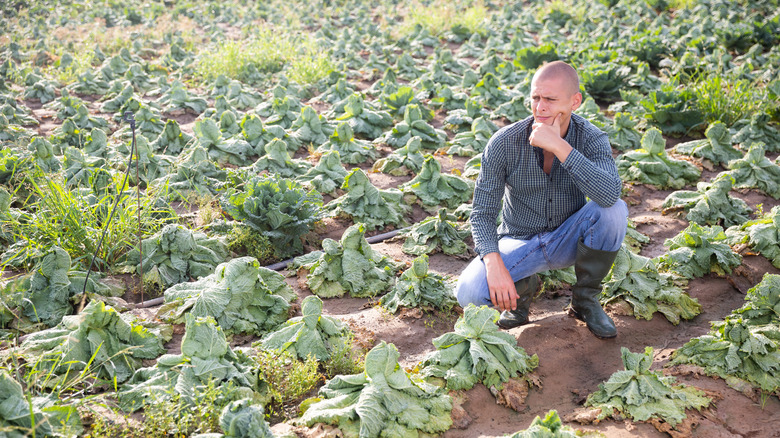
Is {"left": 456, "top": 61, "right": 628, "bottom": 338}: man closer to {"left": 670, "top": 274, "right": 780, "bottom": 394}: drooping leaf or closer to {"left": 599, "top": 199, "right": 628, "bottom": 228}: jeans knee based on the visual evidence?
{"left": 599, "top": 199, "right": 628, "bottom": 228}: jeans knee

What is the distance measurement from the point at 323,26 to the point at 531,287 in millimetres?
9349

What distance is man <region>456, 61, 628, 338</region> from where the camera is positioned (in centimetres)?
310

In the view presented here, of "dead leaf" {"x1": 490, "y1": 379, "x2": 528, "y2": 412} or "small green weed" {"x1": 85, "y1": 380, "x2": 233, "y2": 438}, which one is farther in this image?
"dead leaf" {"x1": 490, "y1": 379, "x2": 528, "y2": 412}

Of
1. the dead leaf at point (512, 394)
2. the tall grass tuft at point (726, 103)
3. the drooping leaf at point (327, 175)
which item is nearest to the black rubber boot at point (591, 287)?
the dead leaf at point (512, 394)

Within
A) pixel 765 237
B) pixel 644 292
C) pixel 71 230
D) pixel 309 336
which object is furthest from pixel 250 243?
pixel 765 237

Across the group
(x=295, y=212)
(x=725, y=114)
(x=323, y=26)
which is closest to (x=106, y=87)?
(x=323, y=26)

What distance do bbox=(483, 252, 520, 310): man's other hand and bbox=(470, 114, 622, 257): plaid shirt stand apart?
119 millimetres

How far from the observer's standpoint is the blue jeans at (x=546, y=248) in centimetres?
323

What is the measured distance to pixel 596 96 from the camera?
7.70 m

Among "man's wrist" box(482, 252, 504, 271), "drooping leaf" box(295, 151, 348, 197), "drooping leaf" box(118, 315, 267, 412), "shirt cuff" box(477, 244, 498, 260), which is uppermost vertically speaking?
"shirt cuff" box(477, 244, 498, 260)

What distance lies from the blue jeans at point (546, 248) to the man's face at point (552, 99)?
1.69 feet

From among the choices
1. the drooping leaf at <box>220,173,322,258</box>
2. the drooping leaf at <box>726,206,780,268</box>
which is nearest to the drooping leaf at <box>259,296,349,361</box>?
the drooping leaf at <box>220,173,322,258</box>

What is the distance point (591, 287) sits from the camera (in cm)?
341

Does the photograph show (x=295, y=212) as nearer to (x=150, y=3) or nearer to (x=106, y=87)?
(x=106, y=87)
